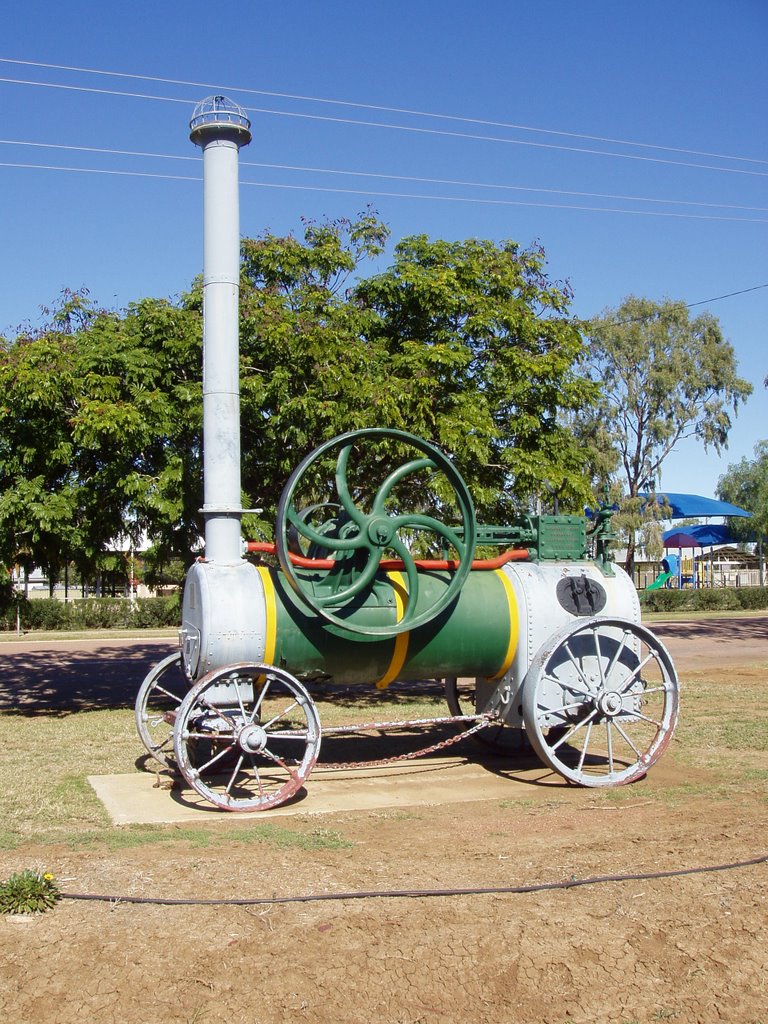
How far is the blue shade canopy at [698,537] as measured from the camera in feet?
160

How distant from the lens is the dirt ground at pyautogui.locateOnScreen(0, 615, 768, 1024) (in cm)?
479

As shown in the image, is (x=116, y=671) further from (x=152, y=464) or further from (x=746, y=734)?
(x=746, y=734)

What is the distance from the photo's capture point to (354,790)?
29.7ft

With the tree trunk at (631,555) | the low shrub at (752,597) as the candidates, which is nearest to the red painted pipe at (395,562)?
the tree trunk at (631,555)

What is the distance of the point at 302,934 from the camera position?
5.43 meters

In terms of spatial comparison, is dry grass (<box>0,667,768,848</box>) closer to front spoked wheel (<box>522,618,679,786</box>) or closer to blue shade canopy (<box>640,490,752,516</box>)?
front spoked wheel (<box>522,618,679,786</box>)

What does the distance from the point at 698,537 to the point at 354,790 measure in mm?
45511

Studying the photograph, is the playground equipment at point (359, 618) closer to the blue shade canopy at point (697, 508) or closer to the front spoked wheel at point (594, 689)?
the front spoked wheel at point (594, 689)

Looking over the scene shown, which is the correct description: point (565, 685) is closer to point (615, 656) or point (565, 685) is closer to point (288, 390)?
point (615, 656)

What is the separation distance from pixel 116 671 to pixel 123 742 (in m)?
7.77

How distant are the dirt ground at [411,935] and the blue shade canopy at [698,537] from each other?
42.7m

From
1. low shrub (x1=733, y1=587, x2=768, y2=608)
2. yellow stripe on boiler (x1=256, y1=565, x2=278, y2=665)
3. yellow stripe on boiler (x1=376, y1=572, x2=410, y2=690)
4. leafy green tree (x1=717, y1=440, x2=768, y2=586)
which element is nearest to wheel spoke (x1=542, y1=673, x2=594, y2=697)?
yellow stripe on boiler (x1=376, y1=572, x2=410, y2=690)

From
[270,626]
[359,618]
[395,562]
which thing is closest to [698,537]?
[395,562]

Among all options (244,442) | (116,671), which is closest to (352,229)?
(244,442)
